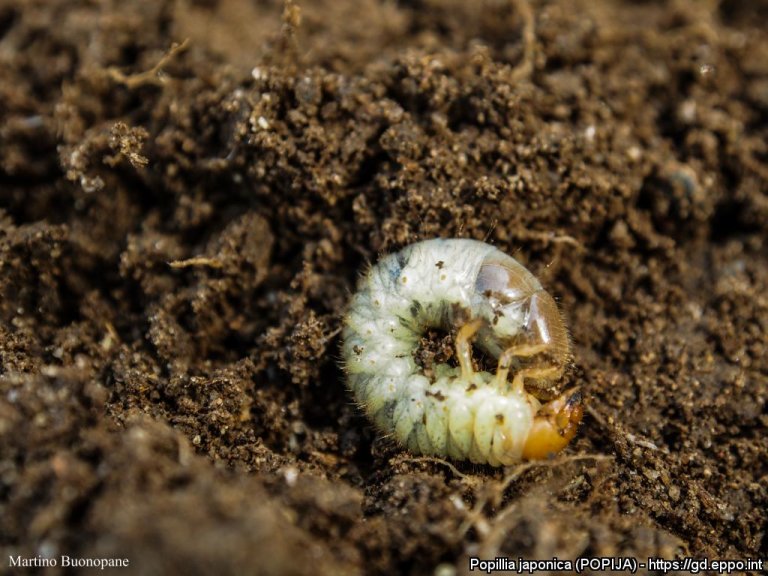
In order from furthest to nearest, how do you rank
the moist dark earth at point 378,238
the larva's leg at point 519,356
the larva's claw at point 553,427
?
the larva's leg at point 519,356, the larva's claw at point 553,427, the moist dark earth at point 378,238

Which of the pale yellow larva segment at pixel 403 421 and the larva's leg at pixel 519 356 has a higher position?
the larva's leg at pixel 519 356

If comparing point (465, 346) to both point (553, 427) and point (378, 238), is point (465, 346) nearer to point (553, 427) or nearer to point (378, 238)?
point (553, 427)

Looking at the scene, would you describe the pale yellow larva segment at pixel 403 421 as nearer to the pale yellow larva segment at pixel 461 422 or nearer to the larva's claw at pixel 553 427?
the pale yellow larva segment at pixel 461 422

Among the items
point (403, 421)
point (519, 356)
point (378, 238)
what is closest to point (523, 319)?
point (519, 356)

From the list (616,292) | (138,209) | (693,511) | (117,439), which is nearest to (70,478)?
(117,439)

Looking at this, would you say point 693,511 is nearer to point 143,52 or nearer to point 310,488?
point 310,488

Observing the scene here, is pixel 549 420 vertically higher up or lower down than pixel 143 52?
lower down

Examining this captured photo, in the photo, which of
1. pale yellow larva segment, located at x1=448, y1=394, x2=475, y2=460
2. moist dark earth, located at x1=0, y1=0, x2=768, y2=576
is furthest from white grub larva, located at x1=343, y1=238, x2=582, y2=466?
moist dark earth, located at x1=0, y1=0, x2=768, y2=576

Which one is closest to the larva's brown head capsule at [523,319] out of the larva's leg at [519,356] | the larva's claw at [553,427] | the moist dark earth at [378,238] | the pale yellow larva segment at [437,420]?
the larva's leg at [519,356]

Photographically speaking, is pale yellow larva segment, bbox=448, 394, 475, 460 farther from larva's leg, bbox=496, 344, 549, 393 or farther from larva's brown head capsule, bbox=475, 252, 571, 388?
larva's brown head capsule, bbox=475, 252, 571, 388
